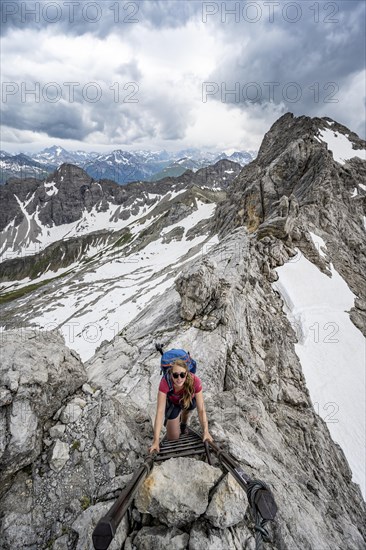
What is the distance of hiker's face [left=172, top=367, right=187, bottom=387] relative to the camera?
20.7 feet

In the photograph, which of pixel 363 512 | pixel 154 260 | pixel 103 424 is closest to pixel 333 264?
pixel 363 512

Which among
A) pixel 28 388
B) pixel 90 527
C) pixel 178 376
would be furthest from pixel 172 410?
pixel 28 388

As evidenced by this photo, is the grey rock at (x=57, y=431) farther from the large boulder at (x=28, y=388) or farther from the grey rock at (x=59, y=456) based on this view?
the large boulder at (x=28, y=388)

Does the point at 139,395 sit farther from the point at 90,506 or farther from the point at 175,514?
the point at 175,514

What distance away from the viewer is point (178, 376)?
20.9 feet

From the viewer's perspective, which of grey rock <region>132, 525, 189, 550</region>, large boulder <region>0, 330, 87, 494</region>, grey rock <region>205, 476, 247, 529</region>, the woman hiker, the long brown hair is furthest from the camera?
the long brown hair

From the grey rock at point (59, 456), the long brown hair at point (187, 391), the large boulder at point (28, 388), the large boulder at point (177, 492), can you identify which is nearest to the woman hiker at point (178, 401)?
the long brown hair at point (187, 391)

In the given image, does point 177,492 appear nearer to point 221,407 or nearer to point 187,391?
point 187,391

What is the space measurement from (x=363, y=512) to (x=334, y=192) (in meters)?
46.1

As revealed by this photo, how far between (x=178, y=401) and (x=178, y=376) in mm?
1055

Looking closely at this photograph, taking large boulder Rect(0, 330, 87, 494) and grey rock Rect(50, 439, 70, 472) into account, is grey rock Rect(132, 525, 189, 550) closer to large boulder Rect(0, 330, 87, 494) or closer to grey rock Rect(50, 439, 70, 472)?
grey rock Rect(50, 439, 70, 472)

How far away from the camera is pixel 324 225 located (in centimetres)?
4078

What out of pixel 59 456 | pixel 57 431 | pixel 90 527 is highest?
pixel 57 431

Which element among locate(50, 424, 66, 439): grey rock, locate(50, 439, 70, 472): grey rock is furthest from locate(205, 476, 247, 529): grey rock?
locate(50, 424, 66, 439): grey rock
